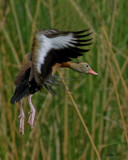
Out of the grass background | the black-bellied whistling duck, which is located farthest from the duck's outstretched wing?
the grass background

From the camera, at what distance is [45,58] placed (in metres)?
0.37

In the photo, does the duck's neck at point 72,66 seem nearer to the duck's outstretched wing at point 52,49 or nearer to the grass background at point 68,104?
the duck's outstretched wing at point 52,49

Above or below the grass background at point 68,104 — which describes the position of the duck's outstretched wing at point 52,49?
above

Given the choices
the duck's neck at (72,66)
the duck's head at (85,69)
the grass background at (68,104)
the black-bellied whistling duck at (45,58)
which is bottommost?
the grass background at (68,104)

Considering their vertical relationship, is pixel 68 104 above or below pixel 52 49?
below

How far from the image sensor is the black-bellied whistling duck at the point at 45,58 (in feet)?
1.17

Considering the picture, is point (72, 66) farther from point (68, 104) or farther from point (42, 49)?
point (68, 104)

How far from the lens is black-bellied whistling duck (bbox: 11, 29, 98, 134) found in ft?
1.17

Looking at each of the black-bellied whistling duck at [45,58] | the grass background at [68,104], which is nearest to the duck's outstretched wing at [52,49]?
the black-bellied whistling duck at [45,58]

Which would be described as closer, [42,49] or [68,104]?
[42,49]

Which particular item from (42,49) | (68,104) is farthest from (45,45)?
(68,104)

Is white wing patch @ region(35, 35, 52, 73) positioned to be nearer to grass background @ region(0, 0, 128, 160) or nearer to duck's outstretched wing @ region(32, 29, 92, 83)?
duck's outstretched wing @ region(32, 29, 92, 83)

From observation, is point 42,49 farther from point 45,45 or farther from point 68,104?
point 68,104

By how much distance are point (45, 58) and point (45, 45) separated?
0.06 feet
